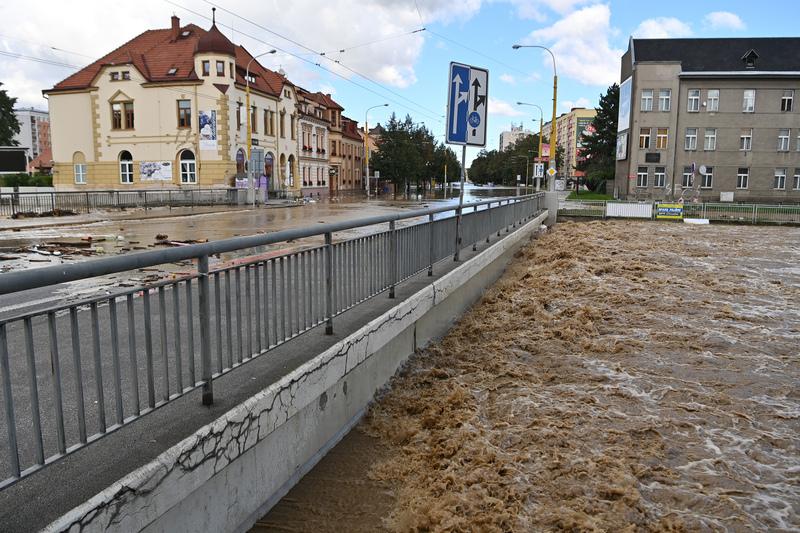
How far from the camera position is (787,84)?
56125 mm

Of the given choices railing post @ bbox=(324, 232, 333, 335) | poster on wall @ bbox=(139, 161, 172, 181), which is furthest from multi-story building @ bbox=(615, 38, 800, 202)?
railing post @ bbox=(324, 232, 333, 335)

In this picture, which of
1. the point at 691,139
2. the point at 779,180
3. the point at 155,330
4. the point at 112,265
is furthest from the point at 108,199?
the point at 779,180

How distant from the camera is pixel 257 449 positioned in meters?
4.05

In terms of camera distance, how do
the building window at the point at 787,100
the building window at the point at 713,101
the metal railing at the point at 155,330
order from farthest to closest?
1. the building window at the point at 713,101
2. the building window at the point at 787,100
3. the metal railing at the point at 155,330

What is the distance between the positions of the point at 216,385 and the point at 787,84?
6555cm

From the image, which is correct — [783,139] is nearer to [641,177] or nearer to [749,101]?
[749,101]

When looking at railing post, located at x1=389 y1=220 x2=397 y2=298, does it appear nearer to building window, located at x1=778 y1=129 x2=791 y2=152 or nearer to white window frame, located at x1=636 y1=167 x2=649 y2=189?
white window frame, located at x1=636 y1=167 x2=649 y2=189

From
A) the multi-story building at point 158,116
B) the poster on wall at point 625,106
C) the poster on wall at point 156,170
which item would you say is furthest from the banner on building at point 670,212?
the poster on wall at point 156,170

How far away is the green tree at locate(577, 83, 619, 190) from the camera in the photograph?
252ft

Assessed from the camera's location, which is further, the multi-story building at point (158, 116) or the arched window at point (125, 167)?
the arched window at point (125, 167)

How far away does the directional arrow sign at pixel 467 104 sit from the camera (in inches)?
364

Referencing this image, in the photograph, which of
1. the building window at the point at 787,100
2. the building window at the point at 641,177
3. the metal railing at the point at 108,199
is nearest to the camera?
the metal railing at the point at 108,199

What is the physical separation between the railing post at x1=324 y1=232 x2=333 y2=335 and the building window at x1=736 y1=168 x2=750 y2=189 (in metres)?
61.3

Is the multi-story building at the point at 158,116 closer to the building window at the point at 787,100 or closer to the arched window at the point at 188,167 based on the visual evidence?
the arched window at the point at 188,167
